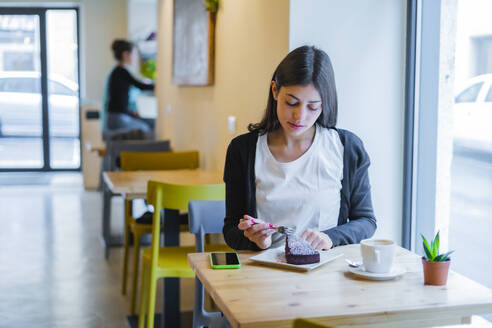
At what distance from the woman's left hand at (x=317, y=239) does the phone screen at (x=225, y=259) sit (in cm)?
20

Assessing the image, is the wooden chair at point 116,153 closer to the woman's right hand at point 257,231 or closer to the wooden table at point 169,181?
the wooden table at point 169,181

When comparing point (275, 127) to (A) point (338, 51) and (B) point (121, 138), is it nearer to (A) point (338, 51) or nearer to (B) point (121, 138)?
(A) point (338, 51)

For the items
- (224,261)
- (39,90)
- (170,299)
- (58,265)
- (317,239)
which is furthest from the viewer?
(39,90)

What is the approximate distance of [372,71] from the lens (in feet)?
8.42

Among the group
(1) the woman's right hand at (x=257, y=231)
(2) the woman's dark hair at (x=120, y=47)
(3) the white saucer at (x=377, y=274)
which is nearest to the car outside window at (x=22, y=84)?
(2) the woman's dark hair at (x=120, y=47)

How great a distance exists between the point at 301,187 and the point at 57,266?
3035 mm

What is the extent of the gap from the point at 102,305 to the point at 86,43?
5.87 m

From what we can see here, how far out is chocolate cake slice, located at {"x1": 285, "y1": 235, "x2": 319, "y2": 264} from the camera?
60.4 inches

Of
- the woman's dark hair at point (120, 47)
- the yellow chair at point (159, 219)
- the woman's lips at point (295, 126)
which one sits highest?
the woman's dark hair at point (120, 47)

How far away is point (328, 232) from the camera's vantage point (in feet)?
5.80

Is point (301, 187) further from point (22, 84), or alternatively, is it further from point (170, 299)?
point (22, 84)

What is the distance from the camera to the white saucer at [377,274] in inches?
56.7

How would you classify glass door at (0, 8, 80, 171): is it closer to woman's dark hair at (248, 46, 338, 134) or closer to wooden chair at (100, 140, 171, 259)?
wooden chair at (100, 140, 171, 259)

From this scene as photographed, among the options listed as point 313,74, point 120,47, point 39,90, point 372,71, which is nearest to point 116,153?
point 120,47
